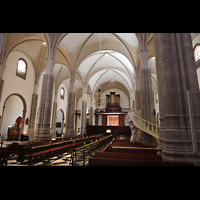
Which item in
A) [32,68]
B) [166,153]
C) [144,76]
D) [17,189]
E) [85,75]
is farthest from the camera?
[85,75]

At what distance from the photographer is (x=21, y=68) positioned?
45.6 feet

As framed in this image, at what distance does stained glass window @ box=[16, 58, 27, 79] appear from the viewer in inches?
531

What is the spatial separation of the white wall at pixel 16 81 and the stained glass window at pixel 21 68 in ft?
1.22

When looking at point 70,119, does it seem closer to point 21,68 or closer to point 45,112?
point 45,112

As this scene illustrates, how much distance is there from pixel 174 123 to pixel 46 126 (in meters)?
8.66

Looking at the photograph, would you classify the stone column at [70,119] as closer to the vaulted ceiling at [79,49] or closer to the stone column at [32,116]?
the vaulted ceiling at [79,49]

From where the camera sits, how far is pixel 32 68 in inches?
607

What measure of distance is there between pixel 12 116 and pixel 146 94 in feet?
53.0

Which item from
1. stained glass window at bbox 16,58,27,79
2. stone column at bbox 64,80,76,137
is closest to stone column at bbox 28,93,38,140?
stained glass window at bbox 16,58,27,79

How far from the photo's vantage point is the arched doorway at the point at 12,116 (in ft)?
45.2

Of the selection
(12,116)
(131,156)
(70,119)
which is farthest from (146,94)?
(12,116)

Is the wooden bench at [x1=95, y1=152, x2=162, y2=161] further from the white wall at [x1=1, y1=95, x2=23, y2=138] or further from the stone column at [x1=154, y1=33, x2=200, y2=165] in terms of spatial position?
the white wall at [x1=1, y1=95, x2=23, y2=138]

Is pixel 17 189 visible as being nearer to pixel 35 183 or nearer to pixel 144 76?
pixel 35 183
